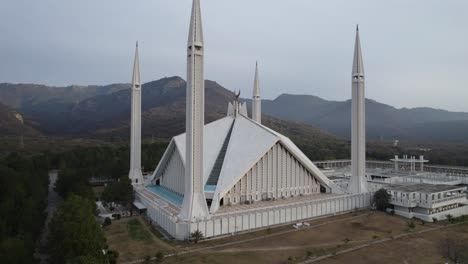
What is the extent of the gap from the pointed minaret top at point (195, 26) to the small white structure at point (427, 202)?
68.5 ft

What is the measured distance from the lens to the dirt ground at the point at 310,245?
65.7ft

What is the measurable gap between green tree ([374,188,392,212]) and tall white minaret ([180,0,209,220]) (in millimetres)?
16090

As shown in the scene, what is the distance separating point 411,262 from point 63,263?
17.3m

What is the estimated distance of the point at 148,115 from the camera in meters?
140

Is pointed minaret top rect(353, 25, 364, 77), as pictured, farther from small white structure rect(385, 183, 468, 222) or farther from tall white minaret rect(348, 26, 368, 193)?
small white structure rect(385, 183, 468, 222)

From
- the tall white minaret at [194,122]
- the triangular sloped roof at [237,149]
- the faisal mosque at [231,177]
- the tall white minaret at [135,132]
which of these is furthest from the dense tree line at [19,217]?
the triangular sloped roof at [237,149]

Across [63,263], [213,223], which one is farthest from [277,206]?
[63,263]

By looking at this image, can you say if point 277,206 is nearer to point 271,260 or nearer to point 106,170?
point 271,260

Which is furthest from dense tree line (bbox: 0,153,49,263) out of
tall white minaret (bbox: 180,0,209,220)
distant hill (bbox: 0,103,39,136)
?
distant hill (bbox: 0,103,39,136)

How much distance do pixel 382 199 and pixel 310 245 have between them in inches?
485

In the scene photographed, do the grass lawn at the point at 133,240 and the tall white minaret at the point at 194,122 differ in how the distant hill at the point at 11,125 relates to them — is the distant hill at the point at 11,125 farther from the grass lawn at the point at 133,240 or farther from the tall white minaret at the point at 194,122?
the tall white minaret at the point at 194,122

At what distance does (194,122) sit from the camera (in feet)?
81.3

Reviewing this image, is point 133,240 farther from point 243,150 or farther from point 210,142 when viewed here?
point 210,142

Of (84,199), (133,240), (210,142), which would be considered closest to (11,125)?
(210,142)
